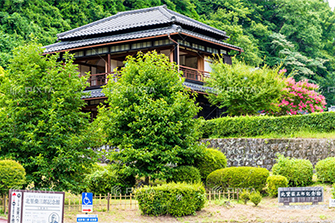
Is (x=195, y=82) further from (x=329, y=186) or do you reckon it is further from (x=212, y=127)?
(x=329, y=186)

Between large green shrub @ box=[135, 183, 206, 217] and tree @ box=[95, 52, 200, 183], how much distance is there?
2009mm

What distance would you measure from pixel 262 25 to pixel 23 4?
29057 mm

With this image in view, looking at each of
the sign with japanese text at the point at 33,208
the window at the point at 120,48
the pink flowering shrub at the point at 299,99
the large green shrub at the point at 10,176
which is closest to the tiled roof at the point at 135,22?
the window at the point at 120,48

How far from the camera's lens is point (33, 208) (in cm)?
880

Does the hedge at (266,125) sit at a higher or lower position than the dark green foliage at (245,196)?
higher

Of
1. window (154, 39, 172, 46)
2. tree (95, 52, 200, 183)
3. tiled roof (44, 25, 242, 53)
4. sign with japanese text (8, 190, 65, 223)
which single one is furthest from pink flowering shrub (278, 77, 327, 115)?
sign with japanese text (8, 190, 65, 223)

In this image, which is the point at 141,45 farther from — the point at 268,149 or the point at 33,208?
the point at 33,208

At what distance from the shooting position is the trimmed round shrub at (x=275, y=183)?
50.5ft

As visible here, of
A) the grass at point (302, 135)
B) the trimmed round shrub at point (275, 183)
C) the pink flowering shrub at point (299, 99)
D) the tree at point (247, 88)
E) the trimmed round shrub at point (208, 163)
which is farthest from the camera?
the pink flowering shrub at point (299, 99)

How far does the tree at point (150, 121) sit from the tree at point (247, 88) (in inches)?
289

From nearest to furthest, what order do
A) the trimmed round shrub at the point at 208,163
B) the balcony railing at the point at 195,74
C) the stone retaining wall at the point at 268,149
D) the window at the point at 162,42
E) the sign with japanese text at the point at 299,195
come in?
the sign with japanese text at the point at 299,195 < the trimmed round shrub at the point at 208,163 < the stone retaining wall at the point at 268,149 < the window at the point at 162,42 < the balcony railing at the point at 195,74

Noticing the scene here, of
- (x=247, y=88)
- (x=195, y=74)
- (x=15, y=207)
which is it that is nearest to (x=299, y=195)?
(x=15, y=207)

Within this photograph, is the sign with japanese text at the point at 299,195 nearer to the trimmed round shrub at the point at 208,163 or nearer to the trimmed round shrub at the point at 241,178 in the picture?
the trimmed round shrub at the point at 241,178

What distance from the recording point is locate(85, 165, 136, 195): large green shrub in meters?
15.3
